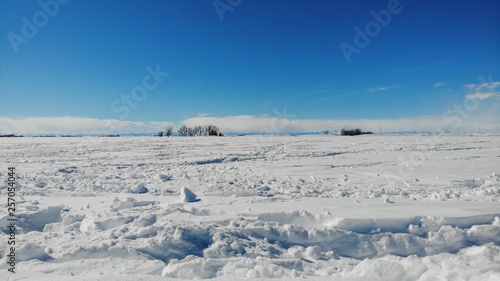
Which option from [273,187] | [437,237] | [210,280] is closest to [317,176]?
[273,187]

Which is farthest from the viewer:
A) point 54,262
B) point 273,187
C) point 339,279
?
point 273,187

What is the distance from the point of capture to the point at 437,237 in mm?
4469

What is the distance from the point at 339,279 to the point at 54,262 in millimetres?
3452

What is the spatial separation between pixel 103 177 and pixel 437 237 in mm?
9331

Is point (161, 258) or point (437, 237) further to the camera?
point (437, 237)

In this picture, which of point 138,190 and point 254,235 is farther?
point 138,190

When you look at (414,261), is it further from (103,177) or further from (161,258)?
(103,177)

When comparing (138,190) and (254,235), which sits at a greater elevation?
(138,190)

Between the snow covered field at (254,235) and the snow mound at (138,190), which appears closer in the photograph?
the snow covered field at (254,235)

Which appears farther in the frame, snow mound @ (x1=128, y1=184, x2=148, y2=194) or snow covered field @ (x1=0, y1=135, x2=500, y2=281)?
snow mound @ (x1=128, y1=184, x2=148, y2=194)

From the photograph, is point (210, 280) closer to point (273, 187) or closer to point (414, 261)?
point (414, 261)

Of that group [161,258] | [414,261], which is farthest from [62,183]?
[414,261]

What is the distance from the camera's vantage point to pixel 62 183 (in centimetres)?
857

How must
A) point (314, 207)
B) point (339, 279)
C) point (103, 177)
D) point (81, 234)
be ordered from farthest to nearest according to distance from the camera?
point (103, 177) → point (314, 207) → point (81, 234) → point (339, 279)
